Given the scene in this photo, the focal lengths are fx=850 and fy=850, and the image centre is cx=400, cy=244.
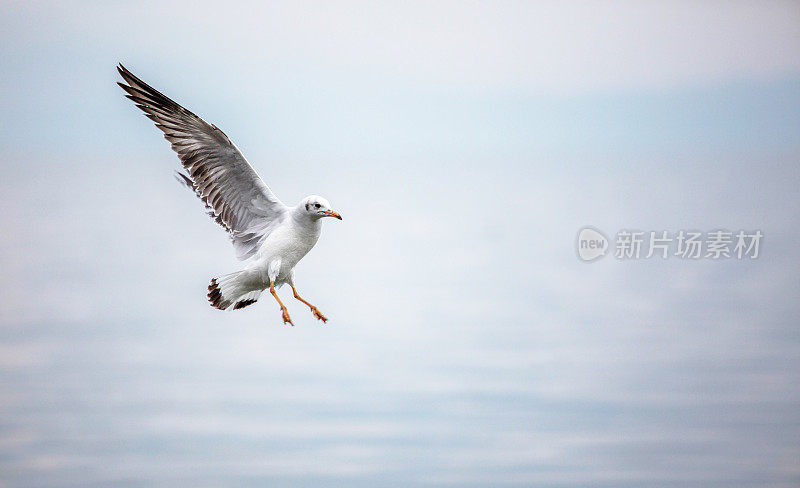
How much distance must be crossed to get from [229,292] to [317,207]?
0.55 meters

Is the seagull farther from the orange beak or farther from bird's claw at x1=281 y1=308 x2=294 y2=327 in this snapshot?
bird's claw at x1=281 y1=308 x2=294 y2=327

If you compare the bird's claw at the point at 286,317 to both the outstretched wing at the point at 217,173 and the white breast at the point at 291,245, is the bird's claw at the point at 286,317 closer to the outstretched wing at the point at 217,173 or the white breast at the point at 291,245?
the white breast at the point at 291,245

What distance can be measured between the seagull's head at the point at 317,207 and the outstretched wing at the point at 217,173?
1.22 ft

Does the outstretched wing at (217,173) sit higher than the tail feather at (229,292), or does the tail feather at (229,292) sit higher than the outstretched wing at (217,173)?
the outstretched wing at (217,173)

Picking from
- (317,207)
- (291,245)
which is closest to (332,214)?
(317,207)

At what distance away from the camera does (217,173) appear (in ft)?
12.0

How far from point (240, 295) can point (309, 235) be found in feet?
1.36

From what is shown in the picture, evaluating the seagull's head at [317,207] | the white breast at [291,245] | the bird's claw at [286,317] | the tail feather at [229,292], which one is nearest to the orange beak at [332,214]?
the seagull's head at [317,207]

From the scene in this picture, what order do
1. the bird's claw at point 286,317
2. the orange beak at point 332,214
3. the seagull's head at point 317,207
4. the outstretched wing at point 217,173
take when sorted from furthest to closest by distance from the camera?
the outstretched wing at point 217,173, the seagull's head at point 317,207, the orange beak at point 332,214, the bird's claw at point 286,317

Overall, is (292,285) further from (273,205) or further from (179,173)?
(179,173)

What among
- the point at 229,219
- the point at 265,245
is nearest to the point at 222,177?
the point at 229,219

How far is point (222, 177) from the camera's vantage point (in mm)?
3645

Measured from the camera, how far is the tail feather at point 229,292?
131 inches

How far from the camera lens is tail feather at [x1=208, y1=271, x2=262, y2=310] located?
3.32 m
